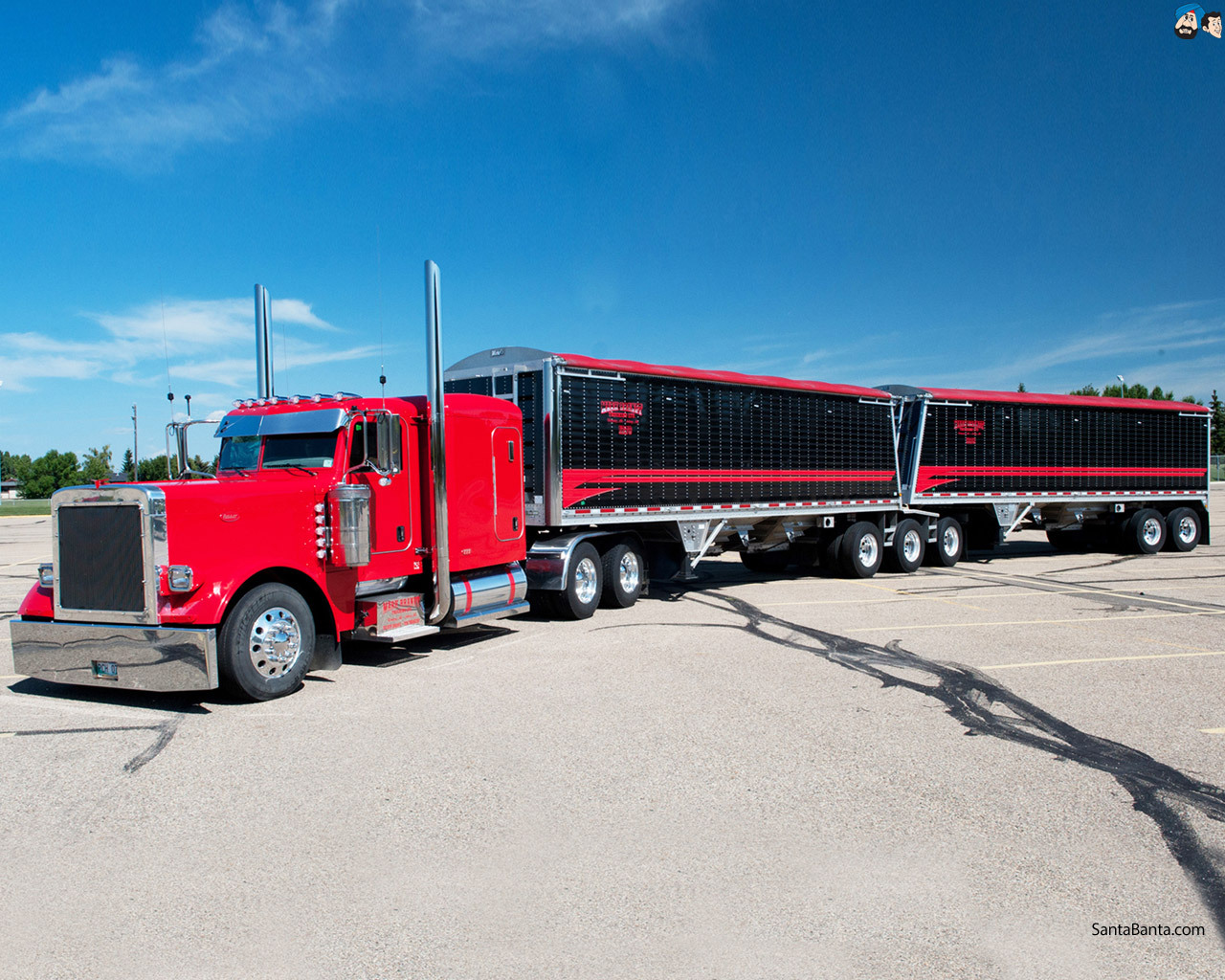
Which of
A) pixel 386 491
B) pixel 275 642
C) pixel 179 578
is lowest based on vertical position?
pixel 275 642

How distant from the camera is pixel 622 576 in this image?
12461 millimetres

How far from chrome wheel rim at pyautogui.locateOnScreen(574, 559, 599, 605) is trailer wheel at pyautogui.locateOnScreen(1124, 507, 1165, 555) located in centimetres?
1502

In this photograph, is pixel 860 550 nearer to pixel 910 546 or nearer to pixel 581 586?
pixel 910 546

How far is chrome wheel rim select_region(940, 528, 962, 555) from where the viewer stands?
1842cm

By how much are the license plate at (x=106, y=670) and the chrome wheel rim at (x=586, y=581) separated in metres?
5.55

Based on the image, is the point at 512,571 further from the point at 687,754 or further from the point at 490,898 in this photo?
the point at 490,898

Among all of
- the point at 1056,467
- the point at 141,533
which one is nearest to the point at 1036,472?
the point at 1056,467

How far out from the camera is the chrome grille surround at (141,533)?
671 cm

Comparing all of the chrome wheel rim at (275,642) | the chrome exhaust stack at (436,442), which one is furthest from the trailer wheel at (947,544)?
the chrome wheel rim at (275,642)

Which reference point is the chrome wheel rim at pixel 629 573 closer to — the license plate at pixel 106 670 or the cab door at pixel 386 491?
the cab door at pixel 386 491

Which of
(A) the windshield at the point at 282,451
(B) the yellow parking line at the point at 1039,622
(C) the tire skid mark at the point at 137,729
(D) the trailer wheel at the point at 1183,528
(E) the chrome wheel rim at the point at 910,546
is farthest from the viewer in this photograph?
(D) the trailer wheel at the point at 1183,528

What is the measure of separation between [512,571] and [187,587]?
431 cm

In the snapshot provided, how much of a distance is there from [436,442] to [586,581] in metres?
3.57

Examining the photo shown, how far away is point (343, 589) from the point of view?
8180 mm
